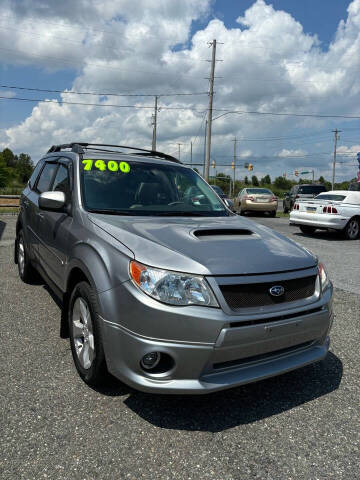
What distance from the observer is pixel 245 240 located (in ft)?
9.50

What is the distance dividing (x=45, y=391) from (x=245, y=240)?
178cm

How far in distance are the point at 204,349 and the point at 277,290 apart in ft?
2.00

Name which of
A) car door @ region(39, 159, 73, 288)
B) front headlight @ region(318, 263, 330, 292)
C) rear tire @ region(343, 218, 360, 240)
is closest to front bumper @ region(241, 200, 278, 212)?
rear tire @ region(343, 218, 360, 240)

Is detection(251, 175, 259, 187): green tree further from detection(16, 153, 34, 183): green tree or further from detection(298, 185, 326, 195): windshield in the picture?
detection(298, 185, 326, 195): windshield

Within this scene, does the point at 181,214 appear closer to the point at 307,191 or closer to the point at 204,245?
the point at 204,245

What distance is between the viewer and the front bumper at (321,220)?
1238 centimetres

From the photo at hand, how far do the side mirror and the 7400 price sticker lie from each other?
1.48 feet

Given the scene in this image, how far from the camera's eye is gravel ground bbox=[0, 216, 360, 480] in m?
2.17

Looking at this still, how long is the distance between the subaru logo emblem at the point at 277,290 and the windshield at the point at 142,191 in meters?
1.29

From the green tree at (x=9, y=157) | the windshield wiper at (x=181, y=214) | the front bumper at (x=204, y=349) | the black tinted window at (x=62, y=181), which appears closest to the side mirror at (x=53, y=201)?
the black tinted window at (x=62, y=181)

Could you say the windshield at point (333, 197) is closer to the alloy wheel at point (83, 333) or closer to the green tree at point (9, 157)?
the alloy wheel at point (83, 333)

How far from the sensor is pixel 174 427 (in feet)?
8.28

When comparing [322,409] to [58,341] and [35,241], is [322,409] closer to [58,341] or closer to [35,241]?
[58,341]

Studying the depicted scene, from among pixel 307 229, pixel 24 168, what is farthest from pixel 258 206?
pixel 24 168
